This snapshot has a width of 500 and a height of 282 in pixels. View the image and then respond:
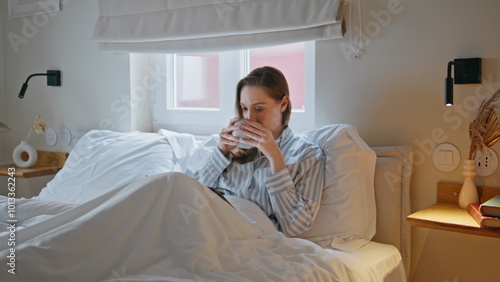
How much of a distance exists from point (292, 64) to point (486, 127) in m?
0.94

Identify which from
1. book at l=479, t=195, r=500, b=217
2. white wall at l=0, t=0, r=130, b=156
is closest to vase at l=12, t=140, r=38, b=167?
white wall at l=0, t=0, r=130, b=156

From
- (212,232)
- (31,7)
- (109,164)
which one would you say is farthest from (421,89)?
(31,7)

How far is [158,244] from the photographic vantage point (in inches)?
58.4

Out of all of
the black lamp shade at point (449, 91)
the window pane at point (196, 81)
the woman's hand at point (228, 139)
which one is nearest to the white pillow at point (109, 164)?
the window pane at point (196, 81)

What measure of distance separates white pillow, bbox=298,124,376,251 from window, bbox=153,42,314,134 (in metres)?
0.45

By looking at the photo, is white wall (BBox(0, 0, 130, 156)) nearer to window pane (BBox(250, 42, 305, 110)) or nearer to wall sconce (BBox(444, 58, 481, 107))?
window pane (BBox(250, 42, 305, 110))

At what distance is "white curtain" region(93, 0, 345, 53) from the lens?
2.18 meters

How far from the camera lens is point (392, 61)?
2.08 metres

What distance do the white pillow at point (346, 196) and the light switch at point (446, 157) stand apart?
0.24 meters

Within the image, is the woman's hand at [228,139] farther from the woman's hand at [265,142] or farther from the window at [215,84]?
the window at [215,84]

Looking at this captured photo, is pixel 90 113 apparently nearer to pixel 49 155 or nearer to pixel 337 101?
pixel 49 155

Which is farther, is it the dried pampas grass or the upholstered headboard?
the upholstered headboard

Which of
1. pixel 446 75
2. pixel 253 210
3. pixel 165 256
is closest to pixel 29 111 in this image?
pixel 253 210

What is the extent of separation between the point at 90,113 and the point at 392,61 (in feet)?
5.83
